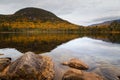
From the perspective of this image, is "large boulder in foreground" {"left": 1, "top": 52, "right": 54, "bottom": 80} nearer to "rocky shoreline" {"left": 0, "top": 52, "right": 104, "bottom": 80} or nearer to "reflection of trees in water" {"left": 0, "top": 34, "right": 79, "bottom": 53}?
"rocky shoreline" {"left": 0, "top": 52, "right": 104, "bottom": 80}

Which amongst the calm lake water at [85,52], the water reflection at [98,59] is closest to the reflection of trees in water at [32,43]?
the calm lake water at [85,52]

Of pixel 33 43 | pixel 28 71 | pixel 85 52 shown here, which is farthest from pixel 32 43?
pixel 28 71

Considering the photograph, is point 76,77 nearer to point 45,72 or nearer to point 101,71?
point 45,72

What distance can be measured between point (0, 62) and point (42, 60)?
519 centimetres

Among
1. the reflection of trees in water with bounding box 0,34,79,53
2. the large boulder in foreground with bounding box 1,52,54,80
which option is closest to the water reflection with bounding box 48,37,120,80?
the large boulder in foreground with bounding box 1,52,54,80

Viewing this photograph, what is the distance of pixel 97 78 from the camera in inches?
752

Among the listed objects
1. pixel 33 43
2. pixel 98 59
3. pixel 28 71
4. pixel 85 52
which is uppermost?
pixel 28 71

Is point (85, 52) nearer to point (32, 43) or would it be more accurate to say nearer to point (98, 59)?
point (98, 59)

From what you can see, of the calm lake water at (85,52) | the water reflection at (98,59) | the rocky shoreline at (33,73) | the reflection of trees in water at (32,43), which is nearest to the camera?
the rocky shoreline at (33,73)

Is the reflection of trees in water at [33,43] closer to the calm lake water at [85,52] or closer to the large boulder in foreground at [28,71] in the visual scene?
the calm lake water at [85,52]

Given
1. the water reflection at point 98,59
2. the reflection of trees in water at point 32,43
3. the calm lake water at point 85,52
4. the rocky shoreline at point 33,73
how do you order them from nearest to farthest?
the rocky shoreline at point 33,73 < the water reflection at point 98,59 < the calm lake water at point 85,52 < the reflection of trees in water at point 32,43

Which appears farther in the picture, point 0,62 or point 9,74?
point 0,62

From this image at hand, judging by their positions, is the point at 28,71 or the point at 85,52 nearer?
the point at 28,71

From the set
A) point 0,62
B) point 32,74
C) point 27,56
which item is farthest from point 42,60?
point 0,62
